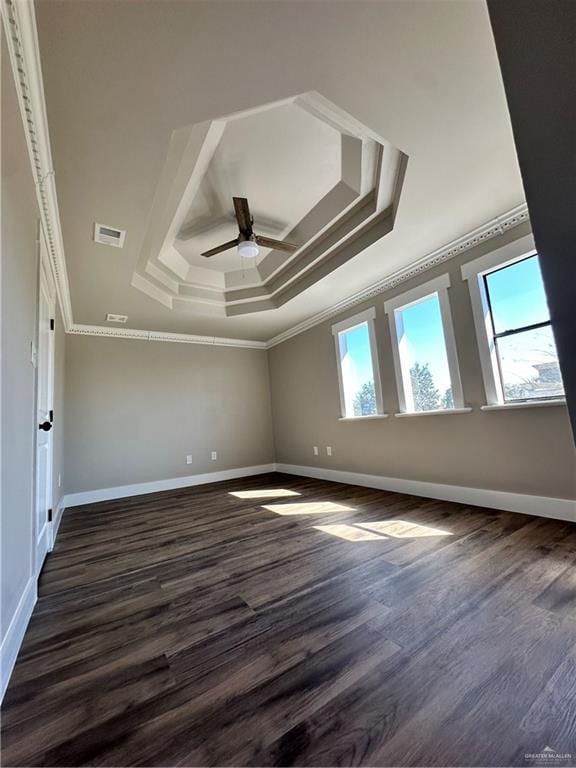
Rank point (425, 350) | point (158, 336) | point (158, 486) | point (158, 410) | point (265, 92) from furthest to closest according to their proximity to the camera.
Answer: point (158, 336)
point (158, 410)
point (158, 486)
point (425, 350)
point (265, 92)

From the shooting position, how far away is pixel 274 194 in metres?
2.71

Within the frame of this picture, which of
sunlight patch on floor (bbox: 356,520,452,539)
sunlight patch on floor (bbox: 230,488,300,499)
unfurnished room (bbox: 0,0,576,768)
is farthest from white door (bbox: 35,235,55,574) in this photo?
sunlight patch on floor (bbox: 356,520,452,539)

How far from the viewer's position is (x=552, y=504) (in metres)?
2.46

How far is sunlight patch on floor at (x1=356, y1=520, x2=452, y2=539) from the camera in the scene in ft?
7.66

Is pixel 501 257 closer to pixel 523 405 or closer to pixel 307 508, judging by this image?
pixel 523 405

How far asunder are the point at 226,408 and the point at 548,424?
4.31 m

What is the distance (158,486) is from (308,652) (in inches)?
159

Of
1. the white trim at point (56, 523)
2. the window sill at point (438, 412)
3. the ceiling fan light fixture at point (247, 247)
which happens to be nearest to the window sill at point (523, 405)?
the window sill at point (438, 412)

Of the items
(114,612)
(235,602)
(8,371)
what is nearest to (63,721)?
(114,612)

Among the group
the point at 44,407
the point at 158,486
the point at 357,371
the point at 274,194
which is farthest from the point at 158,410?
the point at 274,194

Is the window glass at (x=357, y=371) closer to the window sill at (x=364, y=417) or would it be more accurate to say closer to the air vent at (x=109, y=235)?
the window sill at (x=364, y=417)

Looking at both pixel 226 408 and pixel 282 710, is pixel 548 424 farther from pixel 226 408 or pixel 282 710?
pixel 226 408

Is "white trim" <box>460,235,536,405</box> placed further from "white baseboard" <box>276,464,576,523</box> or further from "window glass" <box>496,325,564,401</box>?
"white baseboard" <box>276,464,576,523</box>

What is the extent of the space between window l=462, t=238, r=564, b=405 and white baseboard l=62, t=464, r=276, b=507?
3902 millimetres
